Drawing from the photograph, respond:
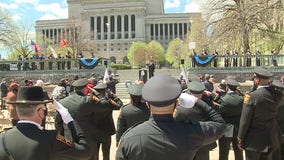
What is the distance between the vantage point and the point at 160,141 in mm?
2988

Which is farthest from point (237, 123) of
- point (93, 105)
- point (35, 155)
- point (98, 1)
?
point (98, 1)

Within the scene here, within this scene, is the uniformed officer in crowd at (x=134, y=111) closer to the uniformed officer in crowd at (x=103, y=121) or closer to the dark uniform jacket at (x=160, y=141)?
the uniformed officer in crowd at (x=103, y=121)

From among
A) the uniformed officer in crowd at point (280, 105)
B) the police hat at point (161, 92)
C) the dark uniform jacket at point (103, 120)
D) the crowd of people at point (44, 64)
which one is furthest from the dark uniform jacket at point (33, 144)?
the crowd of people at point (44, 64)

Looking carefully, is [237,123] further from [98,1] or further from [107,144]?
[98,1]

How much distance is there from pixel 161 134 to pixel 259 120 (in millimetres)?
3531

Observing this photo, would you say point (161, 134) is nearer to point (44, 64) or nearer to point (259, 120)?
point (259, 120)

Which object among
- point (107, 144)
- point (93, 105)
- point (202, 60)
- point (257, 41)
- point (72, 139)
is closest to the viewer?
point (72, 139)

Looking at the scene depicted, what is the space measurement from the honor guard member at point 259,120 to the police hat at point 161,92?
3323 mm

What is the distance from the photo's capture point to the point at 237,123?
7.73 meters

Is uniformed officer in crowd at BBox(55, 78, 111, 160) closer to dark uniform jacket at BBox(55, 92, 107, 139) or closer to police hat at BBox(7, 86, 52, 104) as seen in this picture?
dark uniform jacket at BBox(55, 92, 107, 139)

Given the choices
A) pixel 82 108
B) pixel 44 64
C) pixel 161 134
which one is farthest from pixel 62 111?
pixel 44 64

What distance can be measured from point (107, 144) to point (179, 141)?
15.7 feet

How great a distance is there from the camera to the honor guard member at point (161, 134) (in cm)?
298

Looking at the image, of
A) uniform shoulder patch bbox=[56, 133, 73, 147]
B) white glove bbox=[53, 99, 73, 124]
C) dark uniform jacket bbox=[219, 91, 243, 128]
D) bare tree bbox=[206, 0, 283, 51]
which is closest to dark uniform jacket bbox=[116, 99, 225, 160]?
uniform shoulder patch bbox=[56, 133, 73, 147]
